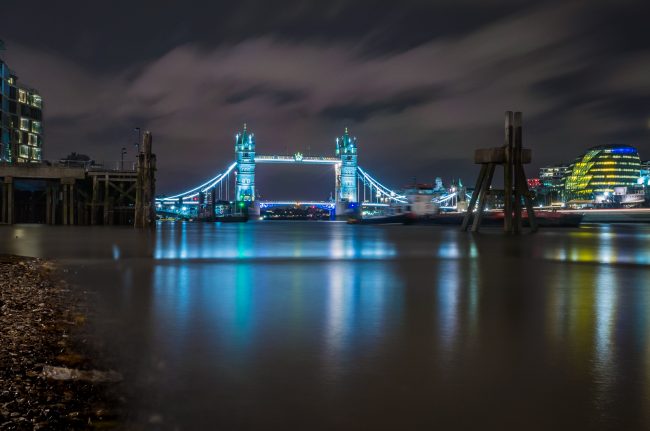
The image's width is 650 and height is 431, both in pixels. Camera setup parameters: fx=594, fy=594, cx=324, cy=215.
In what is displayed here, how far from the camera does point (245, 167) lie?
164250 mm

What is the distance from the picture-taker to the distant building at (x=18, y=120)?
3644 inches

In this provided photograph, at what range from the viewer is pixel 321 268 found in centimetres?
1750

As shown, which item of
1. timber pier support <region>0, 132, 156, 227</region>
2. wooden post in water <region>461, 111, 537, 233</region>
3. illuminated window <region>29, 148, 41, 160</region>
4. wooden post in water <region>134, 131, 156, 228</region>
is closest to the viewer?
wooden post in water <region>461, 111, 537, 233</region>

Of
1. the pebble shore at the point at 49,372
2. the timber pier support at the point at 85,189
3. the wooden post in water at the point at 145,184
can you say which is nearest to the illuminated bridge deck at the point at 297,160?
the timber pier support at the point at 85,189

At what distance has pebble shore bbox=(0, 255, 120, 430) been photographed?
Answer: 437cm

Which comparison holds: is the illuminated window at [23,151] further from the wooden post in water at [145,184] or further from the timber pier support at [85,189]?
the wooden post in water at [145,184]

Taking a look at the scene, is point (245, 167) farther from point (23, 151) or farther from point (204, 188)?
point (23, 151)

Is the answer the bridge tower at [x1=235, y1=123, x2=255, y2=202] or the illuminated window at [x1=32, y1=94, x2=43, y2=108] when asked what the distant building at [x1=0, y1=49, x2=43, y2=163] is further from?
the bridge tower at [x1=235, y1=123, x2=255, y2=202]

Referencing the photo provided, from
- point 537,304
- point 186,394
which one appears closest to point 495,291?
point 537,304

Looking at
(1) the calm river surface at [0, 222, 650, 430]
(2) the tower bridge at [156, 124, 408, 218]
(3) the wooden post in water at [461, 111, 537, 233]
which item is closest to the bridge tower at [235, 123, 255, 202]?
(2) the tower bridge at [156, 124, 408, 218]

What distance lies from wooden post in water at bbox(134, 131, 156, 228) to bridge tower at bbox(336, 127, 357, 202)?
105455 millimetres

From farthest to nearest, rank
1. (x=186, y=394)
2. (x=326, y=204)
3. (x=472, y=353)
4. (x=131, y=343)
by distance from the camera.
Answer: (x=326, y=204), (x=131, y=343), (x=472, y=353), (x=186, y=394)

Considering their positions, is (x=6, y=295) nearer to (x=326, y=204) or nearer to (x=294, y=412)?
(x=294, y=412)

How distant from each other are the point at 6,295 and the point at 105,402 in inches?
248
